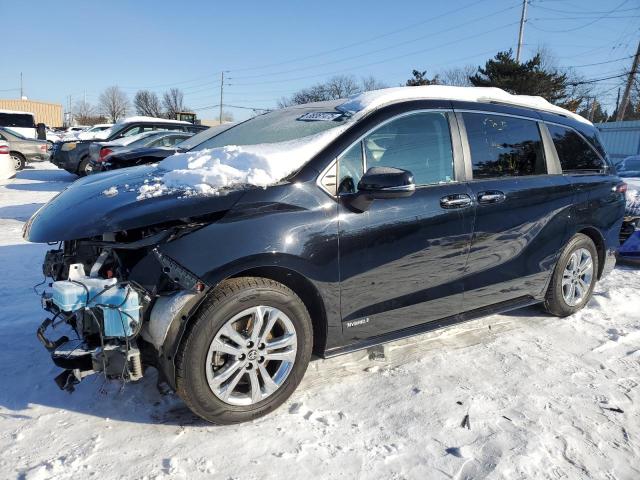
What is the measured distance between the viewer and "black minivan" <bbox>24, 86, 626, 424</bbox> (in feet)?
8.10

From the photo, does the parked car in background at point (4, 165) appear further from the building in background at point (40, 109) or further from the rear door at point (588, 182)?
the building in background at point (40, 109)

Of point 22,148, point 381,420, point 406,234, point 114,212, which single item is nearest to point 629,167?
point 406,234

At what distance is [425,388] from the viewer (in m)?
3.13

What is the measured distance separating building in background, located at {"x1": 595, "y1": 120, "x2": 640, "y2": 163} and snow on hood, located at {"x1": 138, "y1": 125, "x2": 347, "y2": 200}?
75.1ft

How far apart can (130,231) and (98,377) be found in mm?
1132

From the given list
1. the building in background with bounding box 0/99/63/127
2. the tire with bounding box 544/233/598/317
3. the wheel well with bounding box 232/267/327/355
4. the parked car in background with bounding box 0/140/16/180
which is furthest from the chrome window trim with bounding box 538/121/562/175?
the building in background with bounding box 0/99/63/127

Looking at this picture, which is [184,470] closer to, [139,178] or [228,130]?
[139,178]

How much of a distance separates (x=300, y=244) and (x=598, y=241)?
3.24m

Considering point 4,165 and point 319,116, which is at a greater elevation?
point 4,165

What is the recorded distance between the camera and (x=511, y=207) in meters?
3.63

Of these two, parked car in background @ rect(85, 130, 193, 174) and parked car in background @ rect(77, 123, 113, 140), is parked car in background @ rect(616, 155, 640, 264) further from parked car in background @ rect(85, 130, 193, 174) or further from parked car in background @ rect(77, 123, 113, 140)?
parked car in background @ rect(77, 123, 113, 140)

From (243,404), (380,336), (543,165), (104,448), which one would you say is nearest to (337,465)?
(243,404)

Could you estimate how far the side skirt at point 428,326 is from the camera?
2.99 meters

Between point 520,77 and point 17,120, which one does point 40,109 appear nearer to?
point 17,120
